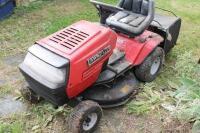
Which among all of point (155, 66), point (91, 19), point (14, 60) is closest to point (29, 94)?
point (14, 60)

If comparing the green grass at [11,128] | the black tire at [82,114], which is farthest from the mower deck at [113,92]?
the green grass at [11,128]

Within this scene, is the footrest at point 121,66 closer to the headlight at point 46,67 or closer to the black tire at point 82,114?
the black tire at point 82,114

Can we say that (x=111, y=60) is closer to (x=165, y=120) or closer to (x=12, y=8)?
(x=165, y=120)

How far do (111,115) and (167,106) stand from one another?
2.18 feet

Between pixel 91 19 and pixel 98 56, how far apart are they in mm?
2913

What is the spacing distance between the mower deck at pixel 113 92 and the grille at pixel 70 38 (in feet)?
1.91

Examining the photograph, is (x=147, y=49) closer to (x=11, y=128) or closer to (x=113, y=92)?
(x=113, y=92)

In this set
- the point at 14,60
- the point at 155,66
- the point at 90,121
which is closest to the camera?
the point at 90,121

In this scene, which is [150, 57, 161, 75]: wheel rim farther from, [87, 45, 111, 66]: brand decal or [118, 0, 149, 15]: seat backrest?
[87, 45, 111, 66]: brand decal

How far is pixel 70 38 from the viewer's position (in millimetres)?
3951

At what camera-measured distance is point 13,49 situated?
18.7 ft

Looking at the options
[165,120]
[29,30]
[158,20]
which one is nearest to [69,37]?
[165,120]

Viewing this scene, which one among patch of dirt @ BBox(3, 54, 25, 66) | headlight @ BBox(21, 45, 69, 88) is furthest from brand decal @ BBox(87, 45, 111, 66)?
patch of dirt @ BBox(3, 54, 25, 66)

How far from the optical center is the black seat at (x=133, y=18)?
174 inches
